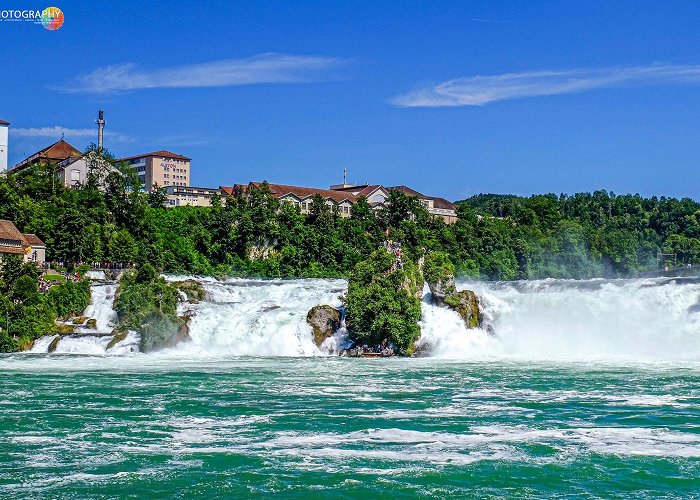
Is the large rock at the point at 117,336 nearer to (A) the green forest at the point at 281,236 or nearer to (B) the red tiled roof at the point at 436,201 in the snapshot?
(A) the green forest at the point at 281,236

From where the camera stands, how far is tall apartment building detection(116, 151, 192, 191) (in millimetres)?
121250

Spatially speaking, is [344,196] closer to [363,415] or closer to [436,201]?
[436,201]

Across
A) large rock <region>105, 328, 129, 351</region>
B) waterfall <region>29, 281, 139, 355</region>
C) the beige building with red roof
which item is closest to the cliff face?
waterfall <region>29, 281, 139, 355</region>

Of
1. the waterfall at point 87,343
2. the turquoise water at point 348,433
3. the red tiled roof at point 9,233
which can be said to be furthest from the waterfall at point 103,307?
the turquoise water at point 348,433

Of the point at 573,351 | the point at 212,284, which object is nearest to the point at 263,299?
the point at 212,284

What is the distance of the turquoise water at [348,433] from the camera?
16.5 meters

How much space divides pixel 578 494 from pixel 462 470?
244 centimetres

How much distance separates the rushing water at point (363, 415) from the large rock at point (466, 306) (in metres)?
0.62

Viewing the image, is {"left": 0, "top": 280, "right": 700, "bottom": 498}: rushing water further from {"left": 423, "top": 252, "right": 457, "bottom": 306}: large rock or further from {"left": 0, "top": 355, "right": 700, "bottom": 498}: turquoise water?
{"left": 423, "top": 252, "right": 457, "bottom": 306}: large rock

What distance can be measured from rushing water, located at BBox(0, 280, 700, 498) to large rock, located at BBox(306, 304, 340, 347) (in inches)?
22.0

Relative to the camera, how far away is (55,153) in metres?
92.1

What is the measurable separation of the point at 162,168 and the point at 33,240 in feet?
219

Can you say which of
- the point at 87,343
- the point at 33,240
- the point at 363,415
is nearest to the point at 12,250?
the point at 33,240

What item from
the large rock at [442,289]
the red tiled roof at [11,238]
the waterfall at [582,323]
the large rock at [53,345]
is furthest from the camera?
the red tiled roof at [11,238]
